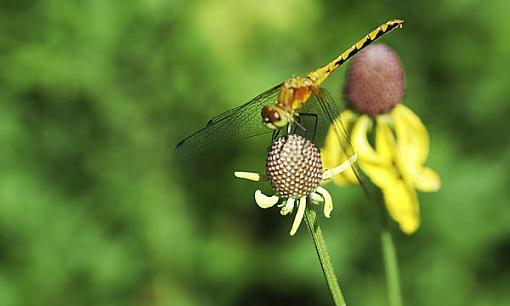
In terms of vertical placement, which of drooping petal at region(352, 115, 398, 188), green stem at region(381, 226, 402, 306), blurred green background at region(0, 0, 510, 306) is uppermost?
blurred green background at region(0, 0, 510, 306)

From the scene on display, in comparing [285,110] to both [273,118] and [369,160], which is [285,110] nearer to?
[273,118]

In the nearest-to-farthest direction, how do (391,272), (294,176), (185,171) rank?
(294,176) → (391,272) → (185,171)

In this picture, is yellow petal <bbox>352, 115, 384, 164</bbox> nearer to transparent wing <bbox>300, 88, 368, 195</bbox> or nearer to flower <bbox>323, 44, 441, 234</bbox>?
flower <bbox>323, 44, 441, 234</bbox>

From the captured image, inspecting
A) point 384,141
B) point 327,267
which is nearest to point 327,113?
point 384,141

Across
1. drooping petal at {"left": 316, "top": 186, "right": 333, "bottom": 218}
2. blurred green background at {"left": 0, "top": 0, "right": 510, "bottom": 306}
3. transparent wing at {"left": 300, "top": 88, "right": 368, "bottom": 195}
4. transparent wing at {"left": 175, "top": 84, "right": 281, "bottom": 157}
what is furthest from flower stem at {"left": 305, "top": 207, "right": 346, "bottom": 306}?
blurred green background at {"left": 0, "top": 0, "right": 510, "bottom": 306}

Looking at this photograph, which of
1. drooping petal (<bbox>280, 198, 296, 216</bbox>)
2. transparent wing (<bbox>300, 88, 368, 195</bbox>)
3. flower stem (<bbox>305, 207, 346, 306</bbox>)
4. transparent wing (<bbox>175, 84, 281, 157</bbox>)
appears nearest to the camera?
flower stem (<bbox>305, 207, 346, 306</bbox>)

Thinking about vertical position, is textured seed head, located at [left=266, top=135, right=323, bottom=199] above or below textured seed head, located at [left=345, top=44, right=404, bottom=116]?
below

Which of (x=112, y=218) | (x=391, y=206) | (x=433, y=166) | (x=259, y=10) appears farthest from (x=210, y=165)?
(x=391, y=206)
